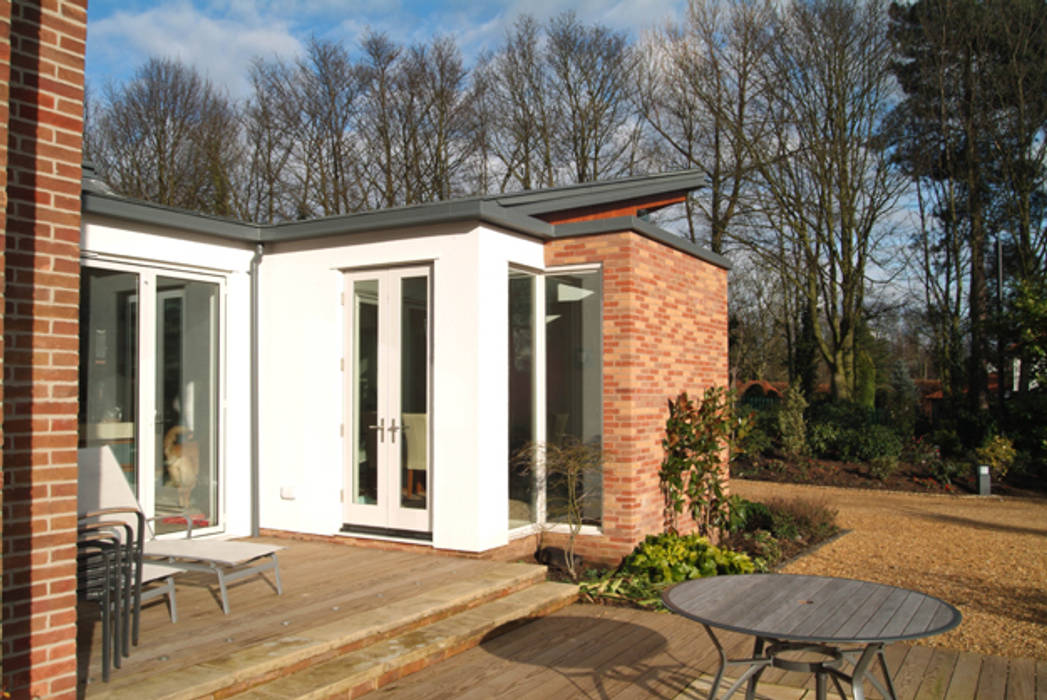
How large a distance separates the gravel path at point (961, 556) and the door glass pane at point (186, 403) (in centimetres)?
558

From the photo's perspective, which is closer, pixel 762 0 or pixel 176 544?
pixel 176 544

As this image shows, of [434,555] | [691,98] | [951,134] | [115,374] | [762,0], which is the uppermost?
[762,0]

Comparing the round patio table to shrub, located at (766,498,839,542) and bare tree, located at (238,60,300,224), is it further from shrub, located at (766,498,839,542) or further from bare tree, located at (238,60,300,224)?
bare tree, located at (238,60,300,224)

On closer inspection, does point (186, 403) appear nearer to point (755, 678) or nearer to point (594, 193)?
point (594, 193)

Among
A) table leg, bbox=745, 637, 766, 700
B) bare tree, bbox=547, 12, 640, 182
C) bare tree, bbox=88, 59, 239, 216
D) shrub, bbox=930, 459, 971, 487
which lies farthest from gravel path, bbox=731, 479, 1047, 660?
bare tree, bbox=88, 59, 239, 216

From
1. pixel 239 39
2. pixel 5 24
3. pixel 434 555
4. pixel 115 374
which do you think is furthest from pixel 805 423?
pixel 239 39

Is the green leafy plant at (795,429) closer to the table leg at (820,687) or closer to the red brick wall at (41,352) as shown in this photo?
the table leg at (820,687)

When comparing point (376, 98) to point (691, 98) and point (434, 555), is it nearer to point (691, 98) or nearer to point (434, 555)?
point (691, 98)

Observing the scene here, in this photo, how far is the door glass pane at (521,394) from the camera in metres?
7.62

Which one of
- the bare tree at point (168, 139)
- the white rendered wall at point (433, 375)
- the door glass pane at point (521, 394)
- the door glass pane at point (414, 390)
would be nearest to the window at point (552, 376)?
the door glass pane at point (521, 394)

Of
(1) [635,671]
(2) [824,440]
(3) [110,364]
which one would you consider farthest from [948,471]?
(3) [110,364]

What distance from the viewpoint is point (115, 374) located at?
270 inches

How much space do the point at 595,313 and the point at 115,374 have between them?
164 inches

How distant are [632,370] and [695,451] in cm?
128
